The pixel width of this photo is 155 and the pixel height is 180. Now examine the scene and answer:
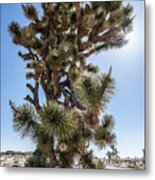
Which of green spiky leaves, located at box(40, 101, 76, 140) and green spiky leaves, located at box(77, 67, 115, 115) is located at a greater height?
green spiky leaves, located at box(77, 67, 115, 115)

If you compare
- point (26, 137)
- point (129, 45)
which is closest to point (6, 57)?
point (26, 137)

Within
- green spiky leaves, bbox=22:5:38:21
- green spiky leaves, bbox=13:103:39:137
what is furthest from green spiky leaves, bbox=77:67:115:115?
green spiky leaves, bbox=22:5:38:21

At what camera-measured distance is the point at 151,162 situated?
5.65 feet

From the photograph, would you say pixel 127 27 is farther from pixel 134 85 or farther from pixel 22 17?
pixel 22 17

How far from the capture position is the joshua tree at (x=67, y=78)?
1.75 metres

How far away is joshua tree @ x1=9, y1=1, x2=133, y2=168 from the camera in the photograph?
175 cm

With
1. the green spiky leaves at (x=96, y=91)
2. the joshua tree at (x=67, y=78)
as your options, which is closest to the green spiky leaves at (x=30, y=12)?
the joshua tree at (x=67, y=78)

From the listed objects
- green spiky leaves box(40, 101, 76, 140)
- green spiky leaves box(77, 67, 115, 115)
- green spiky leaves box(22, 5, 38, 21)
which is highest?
green spiky leaves box(22, 5, 38, 21)

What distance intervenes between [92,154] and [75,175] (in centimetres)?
11

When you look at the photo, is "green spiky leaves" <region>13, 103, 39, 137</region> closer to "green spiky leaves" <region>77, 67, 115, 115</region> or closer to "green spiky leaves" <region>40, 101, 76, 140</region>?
"green spiky leaves" <region>40, 101, 76, 140</region>

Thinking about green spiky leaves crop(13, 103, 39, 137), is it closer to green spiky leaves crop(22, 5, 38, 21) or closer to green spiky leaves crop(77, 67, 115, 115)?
green spiky leaves crop(77, 67, 115, 115)

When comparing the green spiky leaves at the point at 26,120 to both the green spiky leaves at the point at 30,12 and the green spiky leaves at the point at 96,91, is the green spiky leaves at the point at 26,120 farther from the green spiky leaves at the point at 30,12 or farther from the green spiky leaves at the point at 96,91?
the green spiky leaves at the point at 30,12

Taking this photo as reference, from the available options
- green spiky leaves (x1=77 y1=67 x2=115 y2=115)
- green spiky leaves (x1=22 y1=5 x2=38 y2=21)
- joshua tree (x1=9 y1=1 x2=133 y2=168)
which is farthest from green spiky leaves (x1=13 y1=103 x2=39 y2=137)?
green spiky leaves (x1=22 y1=5 x2=38 y2=21)

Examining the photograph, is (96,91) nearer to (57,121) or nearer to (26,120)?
(57,121)
